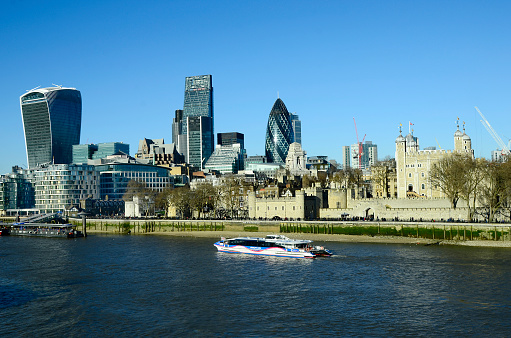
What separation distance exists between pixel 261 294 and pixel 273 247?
96.7ft

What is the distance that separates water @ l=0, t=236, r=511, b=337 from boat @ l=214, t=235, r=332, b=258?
275 centimetres

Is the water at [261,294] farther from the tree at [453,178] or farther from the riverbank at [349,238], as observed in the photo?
the tree at [453,178]

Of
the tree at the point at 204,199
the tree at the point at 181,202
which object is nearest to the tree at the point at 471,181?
the tree at the point at 204,199

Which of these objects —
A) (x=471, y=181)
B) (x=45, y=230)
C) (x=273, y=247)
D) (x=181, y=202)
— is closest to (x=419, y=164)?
(x=471, y=181)

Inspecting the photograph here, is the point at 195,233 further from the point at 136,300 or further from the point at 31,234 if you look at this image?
the point at 136,300

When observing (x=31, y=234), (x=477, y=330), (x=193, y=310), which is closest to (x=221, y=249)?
(x=193, y=310)

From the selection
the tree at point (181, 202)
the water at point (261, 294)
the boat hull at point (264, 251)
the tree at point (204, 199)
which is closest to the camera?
the water at point (261, 294)

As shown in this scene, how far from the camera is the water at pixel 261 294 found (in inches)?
1622

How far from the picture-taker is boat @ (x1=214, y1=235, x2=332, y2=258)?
77.9m

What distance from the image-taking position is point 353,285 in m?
55.2

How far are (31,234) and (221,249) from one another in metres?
67.5

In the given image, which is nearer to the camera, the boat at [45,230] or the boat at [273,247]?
the boat at [273,247]

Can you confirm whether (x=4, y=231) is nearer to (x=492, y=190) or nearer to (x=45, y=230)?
(x=45, y=230)

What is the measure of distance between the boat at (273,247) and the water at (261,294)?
2.75m
